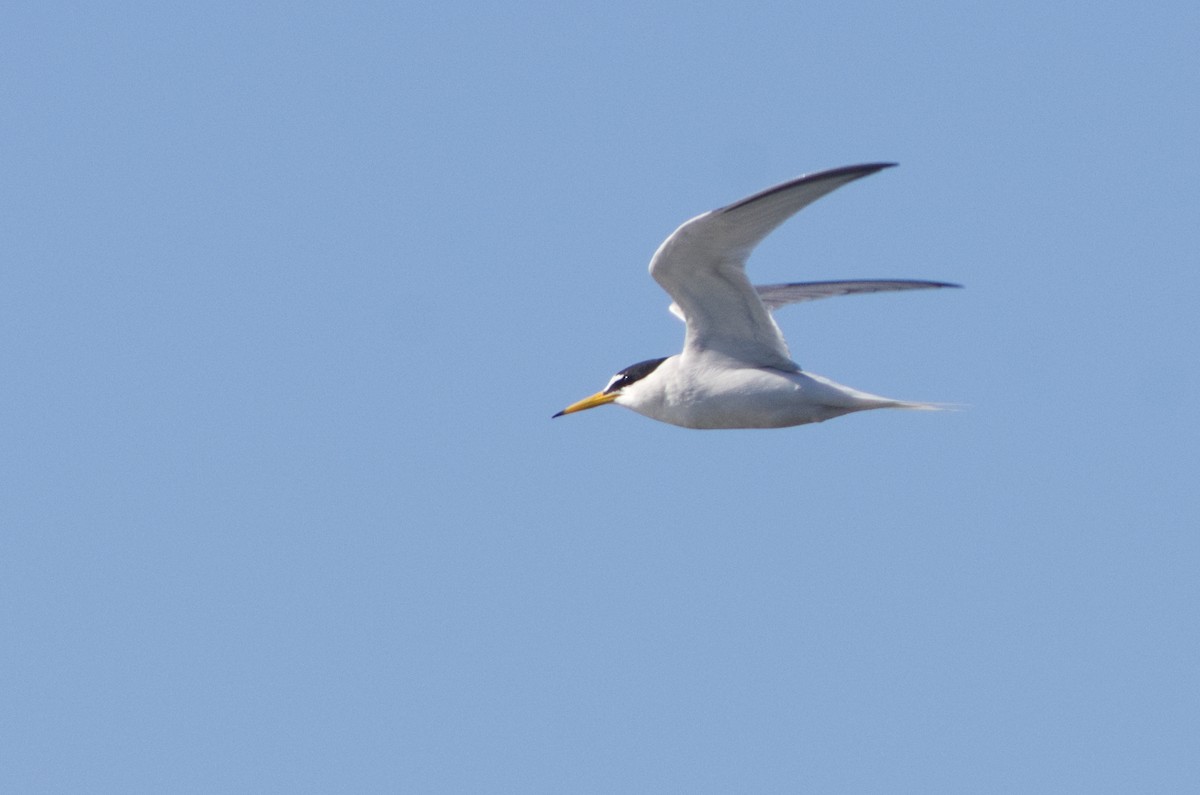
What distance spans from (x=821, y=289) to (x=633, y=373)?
6.31 ft

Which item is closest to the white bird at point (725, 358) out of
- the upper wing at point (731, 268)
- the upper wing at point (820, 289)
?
the upper wing at point (731, 268)

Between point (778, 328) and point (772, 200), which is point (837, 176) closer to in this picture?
point (772, 200)

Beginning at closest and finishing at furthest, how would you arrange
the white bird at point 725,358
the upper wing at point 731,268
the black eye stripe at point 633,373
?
the upper wing at point 731,268, the white bird at point 725,358, the black eye stripe at point 633,373

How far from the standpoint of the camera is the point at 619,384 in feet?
50.5

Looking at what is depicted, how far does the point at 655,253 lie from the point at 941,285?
10.3 ft

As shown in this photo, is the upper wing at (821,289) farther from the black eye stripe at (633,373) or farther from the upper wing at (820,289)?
the black eye stripe at (633,373)

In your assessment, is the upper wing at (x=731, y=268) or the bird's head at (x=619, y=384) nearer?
the upper wing at (x=731, y=268)

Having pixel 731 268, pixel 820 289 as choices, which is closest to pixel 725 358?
pixel 731 268

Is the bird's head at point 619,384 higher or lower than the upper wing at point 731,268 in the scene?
lower

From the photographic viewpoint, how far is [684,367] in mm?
14297

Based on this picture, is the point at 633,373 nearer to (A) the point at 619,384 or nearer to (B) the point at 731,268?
(A) the point at 619,384

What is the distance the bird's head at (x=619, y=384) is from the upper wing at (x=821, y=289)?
120 centimetres

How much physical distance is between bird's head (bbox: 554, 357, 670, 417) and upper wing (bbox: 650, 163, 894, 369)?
0.85m

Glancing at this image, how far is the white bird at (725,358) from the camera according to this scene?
42.8 ft
